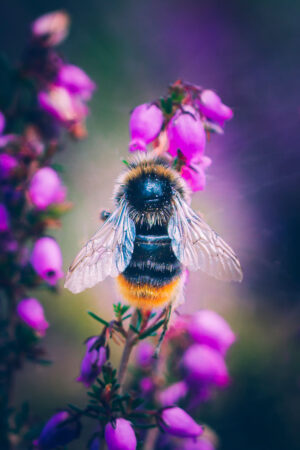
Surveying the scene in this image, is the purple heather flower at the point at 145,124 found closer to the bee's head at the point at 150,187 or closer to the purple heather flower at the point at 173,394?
the bee's head at the point at 150,187

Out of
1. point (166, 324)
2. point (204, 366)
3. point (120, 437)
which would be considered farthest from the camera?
point (204, 366)

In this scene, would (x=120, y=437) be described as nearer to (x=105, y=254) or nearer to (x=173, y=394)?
(x=105, y=254)

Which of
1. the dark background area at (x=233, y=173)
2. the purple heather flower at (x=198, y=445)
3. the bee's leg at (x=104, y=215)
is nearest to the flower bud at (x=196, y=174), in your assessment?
the dark background area at (x=233, y=173)

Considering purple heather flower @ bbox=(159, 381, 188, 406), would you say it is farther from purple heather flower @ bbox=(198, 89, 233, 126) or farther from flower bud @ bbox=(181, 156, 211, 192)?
purple heather flower @ bbox=(198, 89, 233, 126)

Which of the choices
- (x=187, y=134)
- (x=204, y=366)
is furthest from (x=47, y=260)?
(x=187, y=134)

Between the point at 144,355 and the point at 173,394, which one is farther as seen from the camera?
the point at 144,355

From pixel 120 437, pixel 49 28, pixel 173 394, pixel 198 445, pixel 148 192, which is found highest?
pixel 49 28

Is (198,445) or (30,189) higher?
(30,189)

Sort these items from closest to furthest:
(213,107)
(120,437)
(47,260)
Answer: (120,437) → (213,107) → (47,260)
